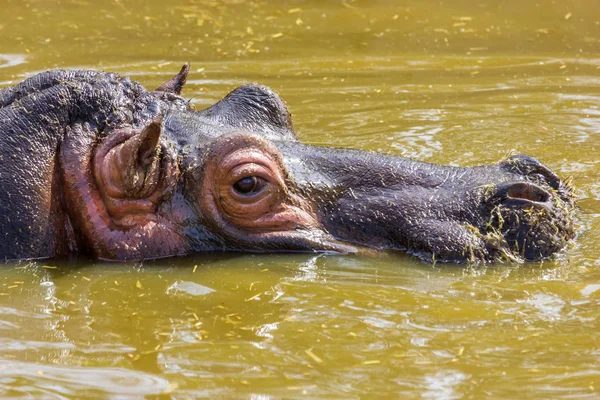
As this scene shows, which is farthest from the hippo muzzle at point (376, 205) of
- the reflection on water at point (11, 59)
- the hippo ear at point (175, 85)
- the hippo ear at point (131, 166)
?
the reflection on water at point (11, 59)

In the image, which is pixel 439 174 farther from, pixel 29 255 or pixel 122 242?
pixel 29 255

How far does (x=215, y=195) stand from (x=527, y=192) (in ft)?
6.19

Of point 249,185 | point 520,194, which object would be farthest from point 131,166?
point 520,194

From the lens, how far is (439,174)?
656cm

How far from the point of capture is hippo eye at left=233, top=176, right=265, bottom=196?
6.21 m

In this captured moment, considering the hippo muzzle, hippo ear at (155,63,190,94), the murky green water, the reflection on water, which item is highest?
the reflection on water

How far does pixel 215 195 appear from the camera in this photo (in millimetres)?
Answer: 6262

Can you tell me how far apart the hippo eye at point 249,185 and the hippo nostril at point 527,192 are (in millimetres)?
1495

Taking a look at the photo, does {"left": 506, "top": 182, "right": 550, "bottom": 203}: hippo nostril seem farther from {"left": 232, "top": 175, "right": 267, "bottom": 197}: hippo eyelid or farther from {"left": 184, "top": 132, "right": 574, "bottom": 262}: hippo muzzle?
{"left": 232, "top": 175, "right": 267, "bottom": 197}: hippo eyelid

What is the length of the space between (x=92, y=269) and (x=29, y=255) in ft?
1.29

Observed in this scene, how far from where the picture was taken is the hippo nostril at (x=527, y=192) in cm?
617

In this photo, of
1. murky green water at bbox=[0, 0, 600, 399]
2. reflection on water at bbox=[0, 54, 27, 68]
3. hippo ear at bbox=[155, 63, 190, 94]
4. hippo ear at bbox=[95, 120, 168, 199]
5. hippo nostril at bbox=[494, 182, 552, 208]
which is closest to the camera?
murky green water at bbox=[0, 0, 600, 399]

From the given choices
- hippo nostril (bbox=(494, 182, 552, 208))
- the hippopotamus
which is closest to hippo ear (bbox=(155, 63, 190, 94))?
the hippopotamus

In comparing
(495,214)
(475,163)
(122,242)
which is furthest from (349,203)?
(475,163)
